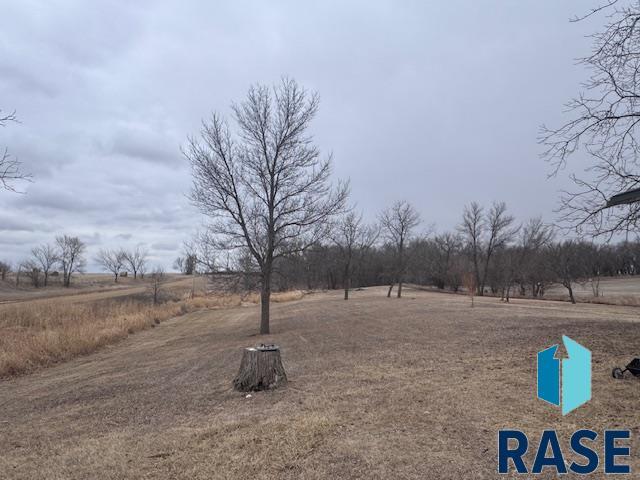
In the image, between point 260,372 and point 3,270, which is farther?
point 3,270

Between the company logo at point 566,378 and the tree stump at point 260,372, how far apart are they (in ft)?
13.6

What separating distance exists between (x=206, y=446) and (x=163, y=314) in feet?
87.0

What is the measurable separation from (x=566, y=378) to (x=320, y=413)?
4.00 metres

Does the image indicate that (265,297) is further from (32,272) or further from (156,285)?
(32,272)

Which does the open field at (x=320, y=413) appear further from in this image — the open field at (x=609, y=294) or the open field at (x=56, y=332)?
the open field at (x=609, y=294)

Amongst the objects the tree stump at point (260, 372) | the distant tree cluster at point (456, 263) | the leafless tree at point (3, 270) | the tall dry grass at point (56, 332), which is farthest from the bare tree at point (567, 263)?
the leafless tree at point (3, 270)

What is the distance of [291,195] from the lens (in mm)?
17109

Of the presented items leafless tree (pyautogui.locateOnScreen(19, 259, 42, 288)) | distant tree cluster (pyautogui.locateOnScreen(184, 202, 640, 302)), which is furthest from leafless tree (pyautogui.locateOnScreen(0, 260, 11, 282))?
distant tree cluster (pyautogui.locateOnScreen(184, 202, 640, 302))

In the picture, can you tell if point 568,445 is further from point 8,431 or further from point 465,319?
point 465,319

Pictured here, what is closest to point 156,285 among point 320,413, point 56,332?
point 56,332

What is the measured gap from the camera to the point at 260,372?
757 centimetres

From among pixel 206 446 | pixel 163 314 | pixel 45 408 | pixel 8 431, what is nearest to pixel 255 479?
pixel 206 446

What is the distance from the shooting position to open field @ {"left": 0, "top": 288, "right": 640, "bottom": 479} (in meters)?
4.25

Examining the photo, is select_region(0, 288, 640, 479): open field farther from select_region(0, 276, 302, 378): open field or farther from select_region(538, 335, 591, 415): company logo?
select_region(0, 276, 302, 378): open field
